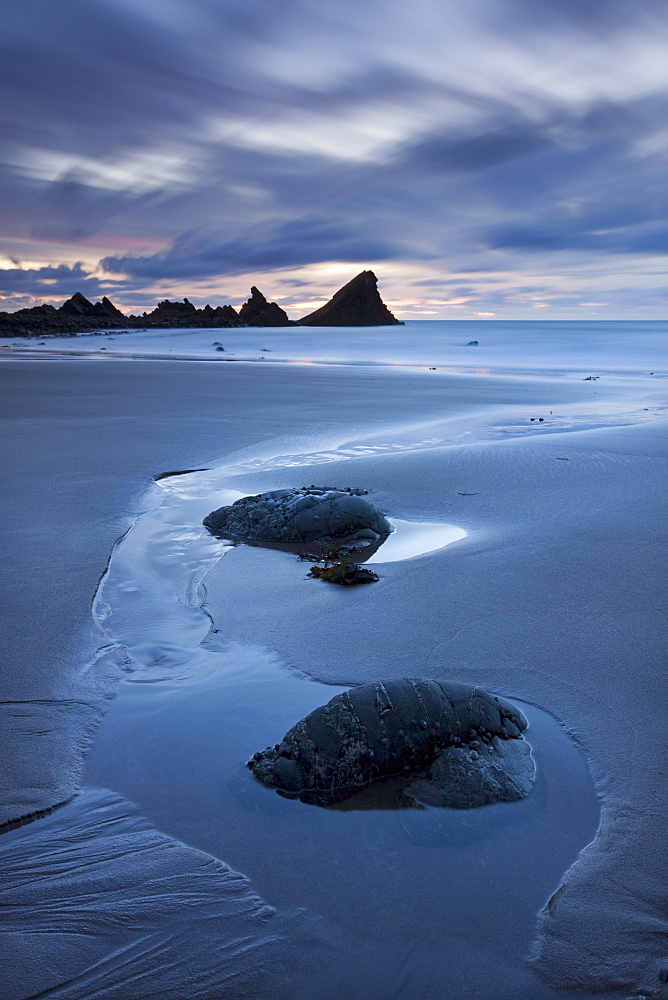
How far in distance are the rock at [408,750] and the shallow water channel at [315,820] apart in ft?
0.20

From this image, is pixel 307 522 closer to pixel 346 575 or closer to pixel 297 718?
pixel 346 575

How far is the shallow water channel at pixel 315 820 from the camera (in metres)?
1.67

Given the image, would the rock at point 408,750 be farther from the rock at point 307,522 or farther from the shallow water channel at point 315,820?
the rock at point 307,522

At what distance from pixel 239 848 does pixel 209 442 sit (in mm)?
6515

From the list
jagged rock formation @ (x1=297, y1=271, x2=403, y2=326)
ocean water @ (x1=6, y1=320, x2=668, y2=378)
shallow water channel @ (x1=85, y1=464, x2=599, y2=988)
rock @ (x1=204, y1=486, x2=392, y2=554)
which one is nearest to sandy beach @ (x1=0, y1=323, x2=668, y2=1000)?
shallow water channel @ (x1=85, y1=464, x2=599, y2=988)

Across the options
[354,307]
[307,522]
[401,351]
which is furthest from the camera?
[354,307]

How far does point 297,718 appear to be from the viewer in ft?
8.20

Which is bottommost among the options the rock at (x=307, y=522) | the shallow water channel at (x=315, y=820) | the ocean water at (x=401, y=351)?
the shallow water channel at (x=315, y=820)

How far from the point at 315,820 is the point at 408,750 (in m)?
0.39

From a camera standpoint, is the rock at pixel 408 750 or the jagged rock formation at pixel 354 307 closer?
the rock at pixel 408 750

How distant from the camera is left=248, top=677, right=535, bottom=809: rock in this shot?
83.2 inches

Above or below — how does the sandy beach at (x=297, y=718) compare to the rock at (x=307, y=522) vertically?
below

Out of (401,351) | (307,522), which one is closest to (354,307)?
(401,351)

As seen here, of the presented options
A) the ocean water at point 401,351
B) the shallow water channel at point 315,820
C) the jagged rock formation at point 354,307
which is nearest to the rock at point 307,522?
the shallow water channel at point 315,820
